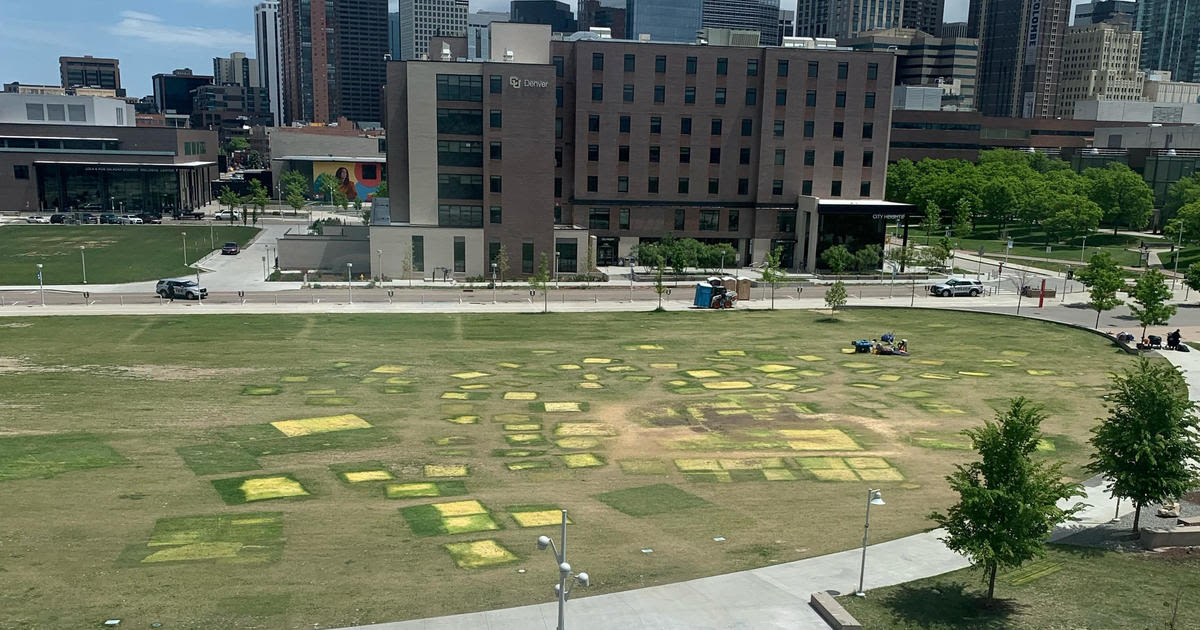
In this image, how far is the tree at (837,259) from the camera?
329 feet

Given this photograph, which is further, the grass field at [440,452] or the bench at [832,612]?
the grass field at [440,452]

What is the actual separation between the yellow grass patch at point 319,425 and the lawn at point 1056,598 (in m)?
25.7

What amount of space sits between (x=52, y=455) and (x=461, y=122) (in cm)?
6061

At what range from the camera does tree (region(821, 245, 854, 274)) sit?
100 metres

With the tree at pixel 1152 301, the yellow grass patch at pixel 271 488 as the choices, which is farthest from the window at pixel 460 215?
the yellow grass patch at pixel 271 488

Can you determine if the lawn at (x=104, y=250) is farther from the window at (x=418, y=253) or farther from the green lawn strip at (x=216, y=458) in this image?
the green lawn strip at (x=216, y=458)

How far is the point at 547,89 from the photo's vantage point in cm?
9194

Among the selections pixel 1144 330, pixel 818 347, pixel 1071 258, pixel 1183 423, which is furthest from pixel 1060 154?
pixel 1183 423

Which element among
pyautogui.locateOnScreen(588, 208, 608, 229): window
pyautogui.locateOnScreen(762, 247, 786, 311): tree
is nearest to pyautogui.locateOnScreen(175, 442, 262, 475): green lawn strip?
pyautogui.locateOnScreen(762, 247, 786, 311): tree

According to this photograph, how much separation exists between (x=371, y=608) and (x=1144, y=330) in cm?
6243

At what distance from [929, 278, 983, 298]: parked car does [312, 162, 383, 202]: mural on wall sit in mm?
125295

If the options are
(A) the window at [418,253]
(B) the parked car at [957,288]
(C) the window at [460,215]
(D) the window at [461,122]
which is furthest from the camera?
(C) the window at [460,215]

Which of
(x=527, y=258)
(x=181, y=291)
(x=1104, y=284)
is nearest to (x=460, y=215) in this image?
(x=527, y=258)

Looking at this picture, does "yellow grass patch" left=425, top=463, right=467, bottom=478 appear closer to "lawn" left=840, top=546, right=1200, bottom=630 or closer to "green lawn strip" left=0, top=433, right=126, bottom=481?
"green lawn strip" left=0, top=433, right=126, bottom=481
